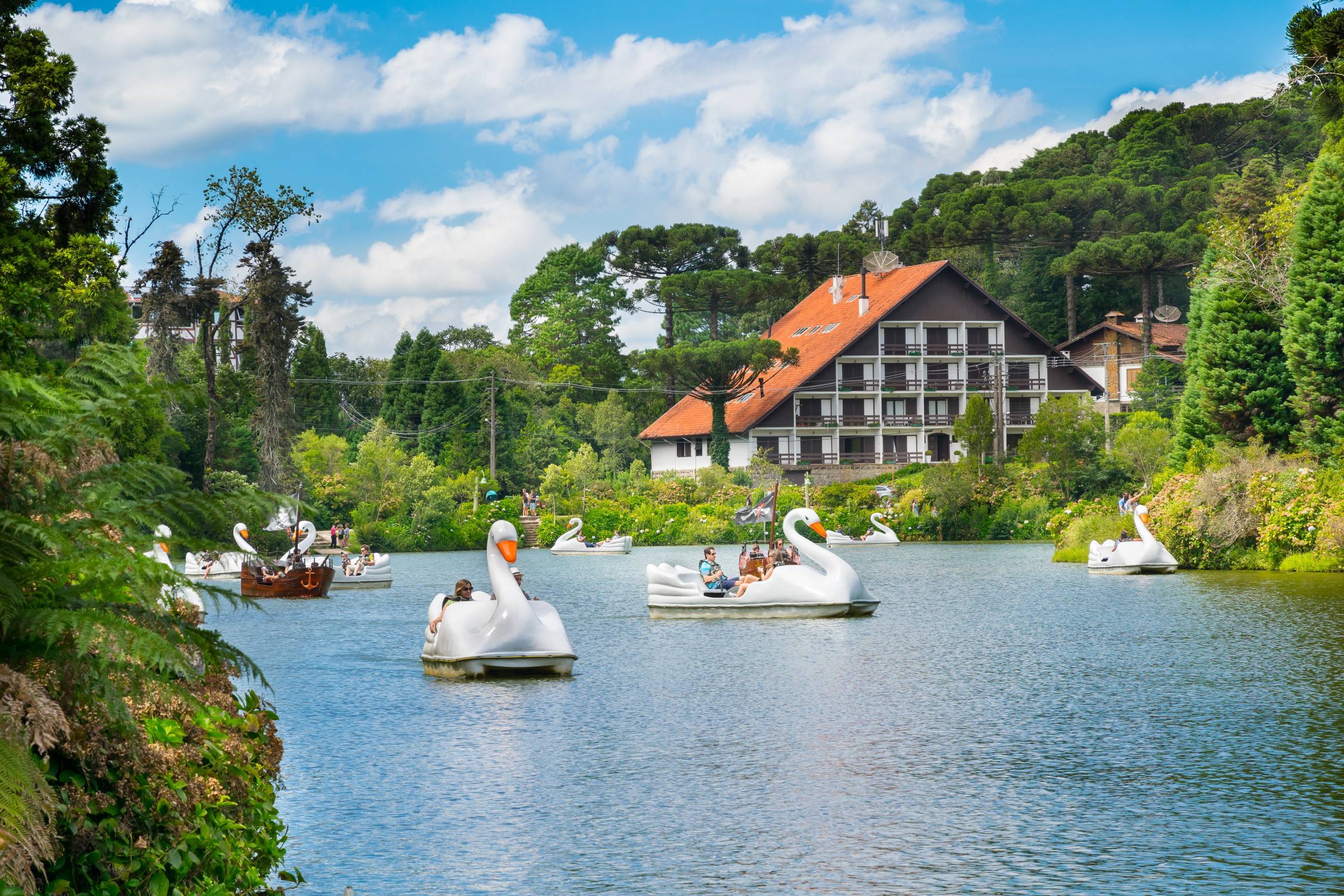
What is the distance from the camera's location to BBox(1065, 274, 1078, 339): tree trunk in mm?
83894

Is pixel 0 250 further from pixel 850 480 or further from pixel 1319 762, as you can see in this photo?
pixel 850 480

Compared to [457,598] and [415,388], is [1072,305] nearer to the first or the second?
[415,388]

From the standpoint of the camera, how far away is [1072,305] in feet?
276

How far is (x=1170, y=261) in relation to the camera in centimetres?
7731

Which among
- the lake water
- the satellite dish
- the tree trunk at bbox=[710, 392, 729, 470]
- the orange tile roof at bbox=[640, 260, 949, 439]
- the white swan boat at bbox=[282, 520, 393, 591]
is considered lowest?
the lake water

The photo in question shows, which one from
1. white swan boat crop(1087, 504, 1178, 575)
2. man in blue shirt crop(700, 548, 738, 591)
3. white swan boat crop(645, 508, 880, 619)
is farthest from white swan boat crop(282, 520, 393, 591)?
white swan boat crop(1087, 504, 1178, 575)

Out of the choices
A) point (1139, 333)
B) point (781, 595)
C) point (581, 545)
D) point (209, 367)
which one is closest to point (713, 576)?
point (781, 595)

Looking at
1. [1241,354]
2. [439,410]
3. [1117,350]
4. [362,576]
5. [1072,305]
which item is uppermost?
[1072,305]

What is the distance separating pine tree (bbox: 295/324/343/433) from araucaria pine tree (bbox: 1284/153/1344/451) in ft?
159

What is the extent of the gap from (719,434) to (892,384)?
446 inches

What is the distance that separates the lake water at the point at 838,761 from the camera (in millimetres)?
8398

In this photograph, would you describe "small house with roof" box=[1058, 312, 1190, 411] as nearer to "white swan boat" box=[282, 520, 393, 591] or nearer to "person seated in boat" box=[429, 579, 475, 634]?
"white swan boat" box=[282, 520, 393, 591]

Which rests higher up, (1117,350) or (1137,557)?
(1117,350)

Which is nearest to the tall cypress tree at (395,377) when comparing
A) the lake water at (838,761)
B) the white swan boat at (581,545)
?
the white swan boat at (581,545)
